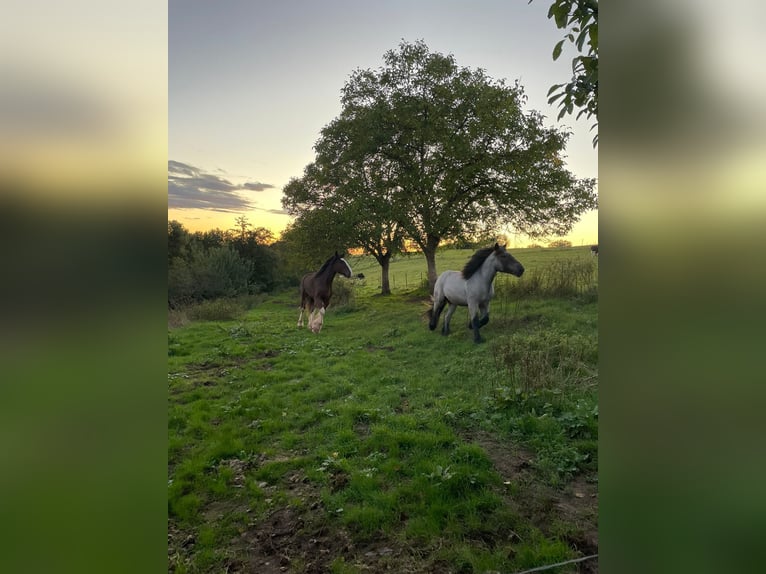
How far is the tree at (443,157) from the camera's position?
290 centimetres

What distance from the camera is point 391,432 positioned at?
7.86ft

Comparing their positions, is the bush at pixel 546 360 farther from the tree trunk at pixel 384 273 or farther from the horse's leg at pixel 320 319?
the horse's leg at pixel 320 319

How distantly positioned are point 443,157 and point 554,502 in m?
2.38

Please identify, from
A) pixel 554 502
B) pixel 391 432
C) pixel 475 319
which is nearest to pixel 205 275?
pixel 391 432

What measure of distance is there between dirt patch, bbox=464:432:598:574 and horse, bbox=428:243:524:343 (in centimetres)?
117

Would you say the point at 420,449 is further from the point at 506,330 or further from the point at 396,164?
the point at 396,164

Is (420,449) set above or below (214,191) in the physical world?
below

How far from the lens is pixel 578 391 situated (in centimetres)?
271

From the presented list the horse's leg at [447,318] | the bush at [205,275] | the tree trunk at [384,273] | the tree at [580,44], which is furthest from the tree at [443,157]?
the tree at [580,44]
